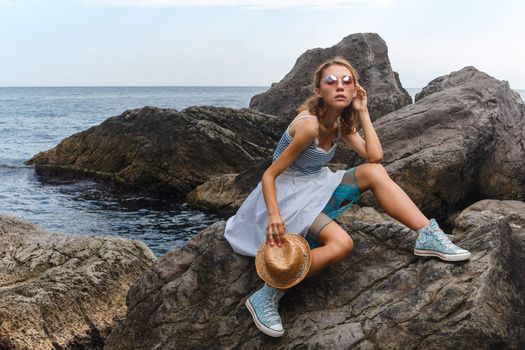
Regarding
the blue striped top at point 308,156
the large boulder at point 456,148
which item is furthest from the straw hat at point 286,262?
the large boulder at point 456,148

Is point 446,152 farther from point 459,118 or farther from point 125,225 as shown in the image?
point 125,225

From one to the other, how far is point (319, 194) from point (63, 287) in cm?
337

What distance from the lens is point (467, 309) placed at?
4.38 m

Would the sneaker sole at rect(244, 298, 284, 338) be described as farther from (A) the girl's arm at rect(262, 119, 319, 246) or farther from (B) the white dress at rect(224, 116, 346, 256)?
(A) the girl's arm at rect(262, 119, 319, 246)

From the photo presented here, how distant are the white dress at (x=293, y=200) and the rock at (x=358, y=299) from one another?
0.23 metres

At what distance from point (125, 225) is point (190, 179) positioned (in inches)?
120

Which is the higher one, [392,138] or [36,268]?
[392,138]

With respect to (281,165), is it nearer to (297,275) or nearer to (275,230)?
(275,230)

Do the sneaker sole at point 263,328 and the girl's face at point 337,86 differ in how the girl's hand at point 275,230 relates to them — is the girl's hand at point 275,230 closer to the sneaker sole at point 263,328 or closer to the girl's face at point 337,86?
the sneaker sole at point 263,328

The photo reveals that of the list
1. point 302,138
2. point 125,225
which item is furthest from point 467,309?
point 125,225

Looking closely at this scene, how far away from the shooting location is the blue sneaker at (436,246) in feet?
15.3

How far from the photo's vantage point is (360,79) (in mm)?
19906

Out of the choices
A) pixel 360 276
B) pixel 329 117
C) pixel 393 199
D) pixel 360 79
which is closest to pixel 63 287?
pixel 360 276

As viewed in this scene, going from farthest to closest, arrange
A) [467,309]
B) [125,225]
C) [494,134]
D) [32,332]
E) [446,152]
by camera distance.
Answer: [125,225], [494,134], [446,152], [32,332], [467,309]
